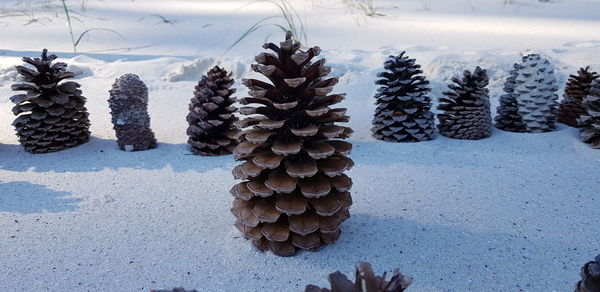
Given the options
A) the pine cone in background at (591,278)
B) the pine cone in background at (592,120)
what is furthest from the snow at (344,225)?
the pine cone in background at (591,278)

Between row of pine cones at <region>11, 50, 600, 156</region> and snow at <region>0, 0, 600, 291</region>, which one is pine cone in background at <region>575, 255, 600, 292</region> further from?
row of pine cones at <region>11, 50, 600, 156</region>

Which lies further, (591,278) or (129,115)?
(129,115)

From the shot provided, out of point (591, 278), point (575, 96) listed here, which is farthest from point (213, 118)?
point (575, 96)

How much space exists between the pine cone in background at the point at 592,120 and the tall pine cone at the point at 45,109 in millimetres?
2891

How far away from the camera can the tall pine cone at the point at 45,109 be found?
2.66m

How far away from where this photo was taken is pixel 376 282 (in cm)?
94

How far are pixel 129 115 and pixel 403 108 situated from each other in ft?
5.24

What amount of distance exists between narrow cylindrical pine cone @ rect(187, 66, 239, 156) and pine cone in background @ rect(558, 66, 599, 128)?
2129 millimetres

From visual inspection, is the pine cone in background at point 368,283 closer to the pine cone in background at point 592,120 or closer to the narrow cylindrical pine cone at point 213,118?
the narrow cylindrical pine cone at point 213,118

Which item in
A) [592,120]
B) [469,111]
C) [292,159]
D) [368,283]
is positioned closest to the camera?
[368,283]

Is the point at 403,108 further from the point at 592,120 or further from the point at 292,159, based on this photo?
the point at 292,159

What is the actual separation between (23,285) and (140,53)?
4.21 m

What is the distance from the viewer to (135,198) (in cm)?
203

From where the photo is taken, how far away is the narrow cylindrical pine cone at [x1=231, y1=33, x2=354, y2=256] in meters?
1.54
